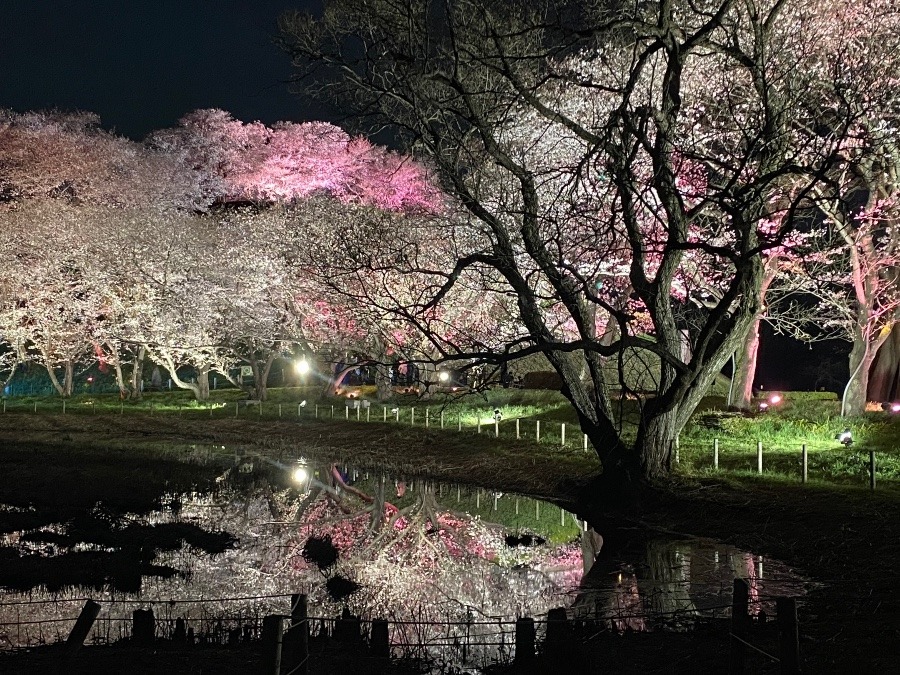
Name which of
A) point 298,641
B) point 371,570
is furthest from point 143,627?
point 371,570

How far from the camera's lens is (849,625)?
→ 7.80 meters

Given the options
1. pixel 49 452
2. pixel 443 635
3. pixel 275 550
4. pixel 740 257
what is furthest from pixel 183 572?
pixel 49 452

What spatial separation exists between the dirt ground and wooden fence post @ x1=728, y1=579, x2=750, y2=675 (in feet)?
2.17

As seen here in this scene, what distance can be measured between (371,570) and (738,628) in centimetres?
712

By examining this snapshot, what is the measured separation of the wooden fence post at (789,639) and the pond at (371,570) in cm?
199

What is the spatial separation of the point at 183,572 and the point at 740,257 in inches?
400

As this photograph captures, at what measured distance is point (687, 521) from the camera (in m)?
14.6

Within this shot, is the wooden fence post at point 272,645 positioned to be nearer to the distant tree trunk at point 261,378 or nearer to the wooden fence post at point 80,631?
the wooden fence post at point 80,631

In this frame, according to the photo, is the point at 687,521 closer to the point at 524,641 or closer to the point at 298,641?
the point at 524,641

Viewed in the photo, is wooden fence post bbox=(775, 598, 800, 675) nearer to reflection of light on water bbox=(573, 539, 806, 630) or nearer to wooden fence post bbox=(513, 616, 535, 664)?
wooden fence post bbox=(513, 616, 535, 664)

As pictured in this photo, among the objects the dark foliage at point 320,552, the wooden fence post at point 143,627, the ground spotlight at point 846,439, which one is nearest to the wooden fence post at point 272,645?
the wooden fence post at point 143,627

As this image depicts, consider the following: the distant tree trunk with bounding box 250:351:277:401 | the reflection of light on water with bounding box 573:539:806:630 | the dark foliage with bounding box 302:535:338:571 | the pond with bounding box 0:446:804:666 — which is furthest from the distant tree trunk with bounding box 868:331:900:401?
the distant tree trunk with bounding box 250:351:277:401

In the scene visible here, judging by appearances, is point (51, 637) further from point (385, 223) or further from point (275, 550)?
point (385, 223)

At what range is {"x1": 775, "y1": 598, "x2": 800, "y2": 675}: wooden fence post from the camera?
5699 millimetres
